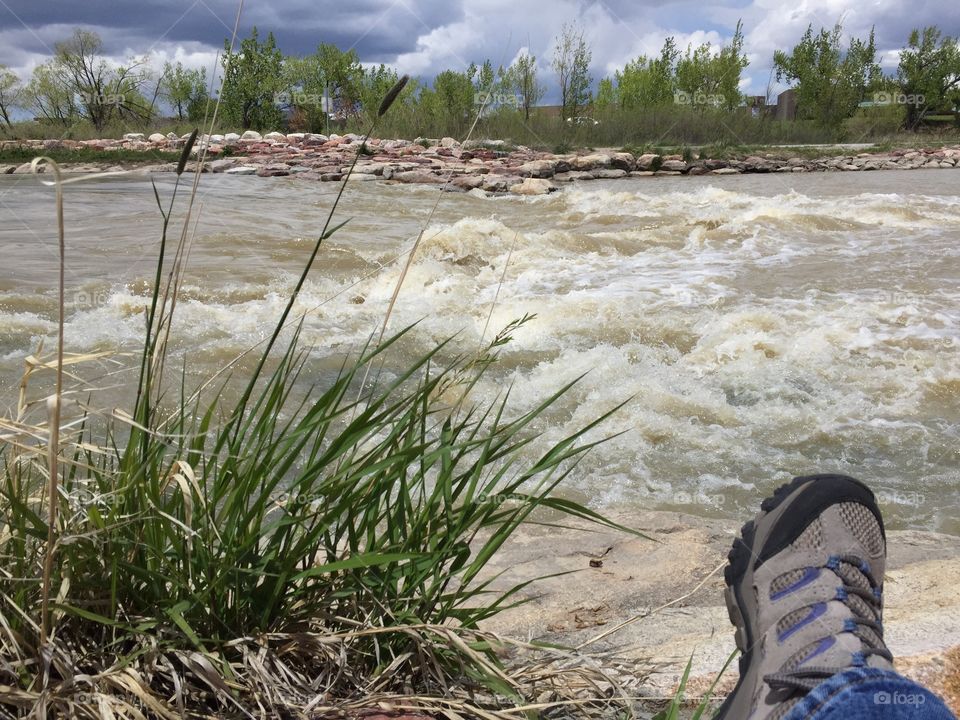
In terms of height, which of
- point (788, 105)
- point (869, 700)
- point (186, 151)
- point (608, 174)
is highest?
point (788, 105)

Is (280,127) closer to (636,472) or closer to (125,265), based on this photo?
(125,265)

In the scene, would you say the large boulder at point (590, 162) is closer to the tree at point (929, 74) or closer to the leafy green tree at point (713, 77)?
the leafy green tree at point (713, 77)

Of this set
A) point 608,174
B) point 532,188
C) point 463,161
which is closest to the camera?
point 532,188

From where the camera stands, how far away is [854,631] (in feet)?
3.81

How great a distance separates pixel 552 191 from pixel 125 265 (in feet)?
34.3

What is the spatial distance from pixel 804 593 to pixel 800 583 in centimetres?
3

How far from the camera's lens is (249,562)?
41.0 inches

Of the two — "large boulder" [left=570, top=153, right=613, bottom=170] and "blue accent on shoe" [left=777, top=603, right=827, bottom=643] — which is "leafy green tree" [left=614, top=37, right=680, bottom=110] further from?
"blue accent on shoe" [left=777, top=603, right=827, bottom=643]

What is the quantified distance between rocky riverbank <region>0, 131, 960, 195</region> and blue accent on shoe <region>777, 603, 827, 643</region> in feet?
48.4

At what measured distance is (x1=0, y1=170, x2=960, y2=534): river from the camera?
3195 mm

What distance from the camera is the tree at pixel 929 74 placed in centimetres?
3816

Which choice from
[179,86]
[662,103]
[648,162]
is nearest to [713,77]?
Answer: [662,103]

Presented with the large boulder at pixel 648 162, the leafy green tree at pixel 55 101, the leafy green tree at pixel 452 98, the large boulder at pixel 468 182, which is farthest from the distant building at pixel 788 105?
the leafy green tree at pixel 55 101

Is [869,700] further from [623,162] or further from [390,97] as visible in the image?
[623,162]
